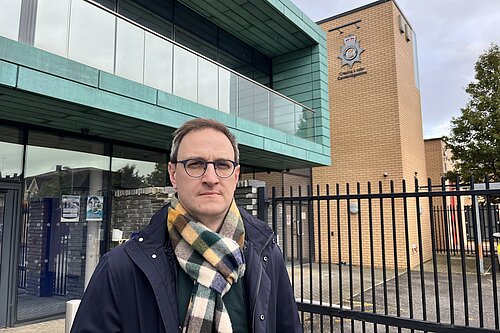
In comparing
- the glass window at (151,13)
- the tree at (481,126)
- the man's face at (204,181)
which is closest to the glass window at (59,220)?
the glass window at (151,13)

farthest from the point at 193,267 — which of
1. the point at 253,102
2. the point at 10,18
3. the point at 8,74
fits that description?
the point at 253,102

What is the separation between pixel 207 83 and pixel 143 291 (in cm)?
651

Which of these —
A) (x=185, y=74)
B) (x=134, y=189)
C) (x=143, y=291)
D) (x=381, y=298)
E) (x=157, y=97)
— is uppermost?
(x=185, y=74)

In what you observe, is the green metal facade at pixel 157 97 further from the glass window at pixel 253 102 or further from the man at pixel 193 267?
the man at pixel 193 267

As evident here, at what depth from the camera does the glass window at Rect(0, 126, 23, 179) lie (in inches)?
240

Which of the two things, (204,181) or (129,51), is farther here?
(129,51)

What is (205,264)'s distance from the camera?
1436 millimetres

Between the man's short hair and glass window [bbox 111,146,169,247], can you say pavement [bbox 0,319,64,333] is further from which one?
the man's short hair

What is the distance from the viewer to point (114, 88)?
5.53 m

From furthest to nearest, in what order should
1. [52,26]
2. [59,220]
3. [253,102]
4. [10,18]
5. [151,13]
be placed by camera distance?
[253,102]
[151,13]
[59,220]
[52,26]
[10,18]

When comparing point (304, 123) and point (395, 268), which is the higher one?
point (304, 123)

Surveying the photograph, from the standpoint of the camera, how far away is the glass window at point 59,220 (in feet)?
20.6

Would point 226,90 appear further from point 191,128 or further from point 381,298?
point 191,128

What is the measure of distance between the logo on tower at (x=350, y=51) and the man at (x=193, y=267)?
46.7 feet
